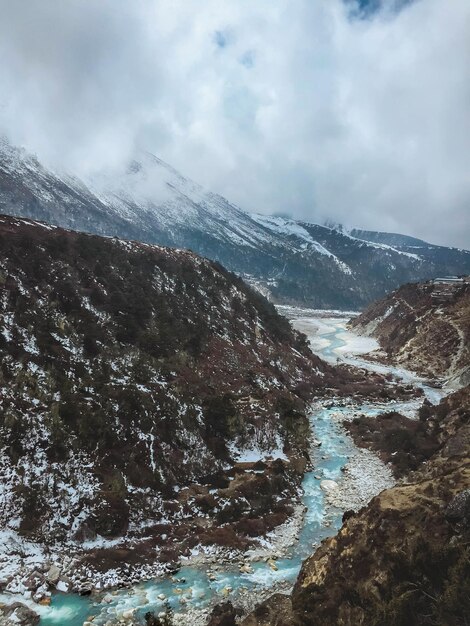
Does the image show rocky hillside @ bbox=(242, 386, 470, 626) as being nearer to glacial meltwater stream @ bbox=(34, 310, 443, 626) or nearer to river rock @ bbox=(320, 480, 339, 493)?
glacial meltwater stream @ bbox=(34, 310, 443, 626)

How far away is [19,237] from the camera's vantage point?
49.6 metres

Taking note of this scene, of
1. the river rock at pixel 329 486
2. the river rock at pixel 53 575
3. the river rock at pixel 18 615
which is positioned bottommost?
the river rock at pixel 18 615

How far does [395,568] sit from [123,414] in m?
24.0

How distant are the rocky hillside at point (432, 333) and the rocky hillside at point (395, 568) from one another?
192ft

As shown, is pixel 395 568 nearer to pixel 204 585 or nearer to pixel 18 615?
pixel 204 585

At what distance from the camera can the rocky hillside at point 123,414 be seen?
1094 inches

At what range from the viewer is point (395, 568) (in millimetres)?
19219

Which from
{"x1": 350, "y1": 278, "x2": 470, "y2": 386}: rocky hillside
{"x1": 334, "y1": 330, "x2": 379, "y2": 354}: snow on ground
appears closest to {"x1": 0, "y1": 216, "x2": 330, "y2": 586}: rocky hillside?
{"x1": 350, "y1": 278, "x2": 470, "y2": 386}: rocky hillside

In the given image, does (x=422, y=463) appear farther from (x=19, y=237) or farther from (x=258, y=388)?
(x=19, y=237)

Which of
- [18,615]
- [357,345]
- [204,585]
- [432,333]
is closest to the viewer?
[18,615]

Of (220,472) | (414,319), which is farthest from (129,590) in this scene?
(414,319)

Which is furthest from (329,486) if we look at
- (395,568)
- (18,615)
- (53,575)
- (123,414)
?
(18,615)

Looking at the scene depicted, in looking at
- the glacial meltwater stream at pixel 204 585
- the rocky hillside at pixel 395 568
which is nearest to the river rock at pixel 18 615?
the glacial meltwater stream at pixel 204 585

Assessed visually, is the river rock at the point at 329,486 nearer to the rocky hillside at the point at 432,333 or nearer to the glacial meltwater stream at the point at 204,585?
the glacial meltwater stream at the point at 204,585
